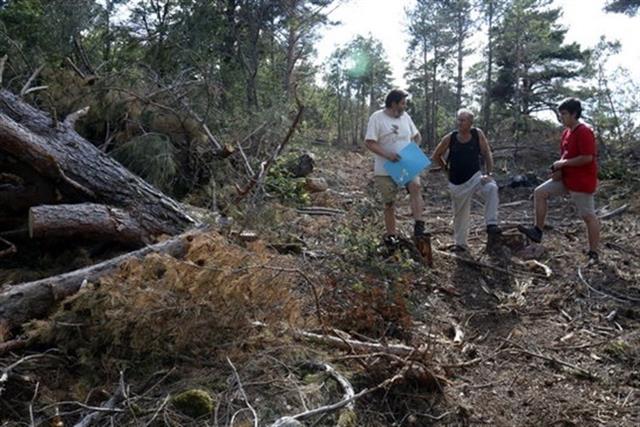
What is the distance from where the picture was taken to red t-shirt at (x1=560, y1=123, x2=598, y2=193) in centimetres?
501

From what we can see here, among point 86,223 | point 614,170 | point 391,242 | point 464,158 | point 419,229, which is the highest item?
point 464,158

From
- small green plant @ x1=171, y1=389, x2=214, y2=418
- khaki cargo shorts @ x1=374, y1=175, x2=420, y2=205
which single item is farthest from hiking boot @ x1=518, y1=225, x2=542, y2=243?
small green plant @ x1=171, y1=389, x2=214, y2=418

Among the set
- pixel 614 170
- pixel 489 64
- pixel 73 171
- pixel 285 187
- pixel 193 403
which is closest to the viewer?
pixel 193 403

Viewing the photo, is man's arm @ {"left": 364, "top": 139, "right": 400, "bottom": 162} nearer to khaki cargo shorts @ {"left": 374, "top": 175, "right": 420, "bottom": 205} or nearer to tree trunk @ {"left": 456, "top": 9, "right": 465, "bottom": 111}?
khaki cargo shorts @ {"left": 374, "top": 175, "right": 420, "bottom": 205}

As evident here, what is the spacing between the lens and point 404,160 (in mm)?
5051

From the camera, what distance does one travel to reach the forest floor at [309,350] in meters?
2.44

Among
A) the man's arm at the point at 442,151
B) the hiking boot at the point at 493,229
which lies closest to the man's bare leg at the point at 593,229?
the hiking boot at the point at 493,229

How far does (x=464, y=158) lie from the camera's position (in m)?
5.43

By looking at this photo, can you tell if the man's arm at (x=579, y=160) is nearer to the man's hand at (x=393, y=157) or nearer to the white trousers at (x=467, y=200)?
the white trousers at (x=467, y=200)

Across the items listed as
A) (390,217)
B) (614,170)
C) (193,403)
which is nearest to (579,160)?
(390,217)

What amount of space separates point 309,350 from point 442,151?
3.45 metres

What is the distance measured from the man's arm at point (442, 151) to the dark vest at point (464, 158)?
0.06 metres

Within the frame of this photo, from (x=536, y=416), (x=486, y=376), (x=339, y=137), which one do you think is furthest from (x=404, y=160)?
(x=339, y=137)

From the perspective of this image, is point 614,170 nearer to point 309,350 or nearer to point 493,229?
point 493,229
